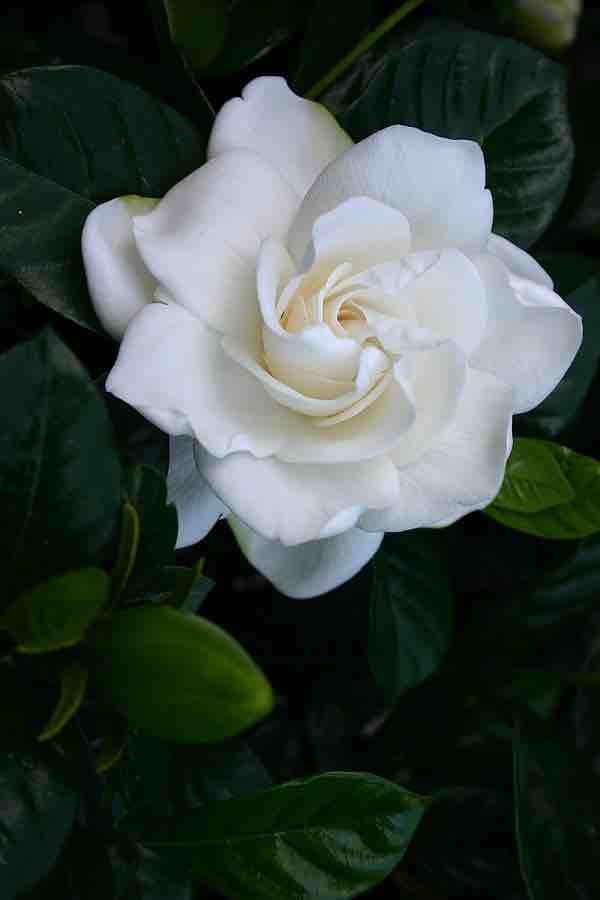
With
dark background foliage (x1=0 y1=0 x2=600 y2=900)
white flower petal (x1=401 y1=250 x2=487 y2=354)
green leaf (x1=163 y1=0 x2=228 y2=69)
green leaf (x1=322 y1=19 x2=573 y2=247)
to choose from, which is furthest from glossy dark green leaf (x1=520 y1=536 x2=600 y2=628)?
green leaf (x1=163 y1=0 x2=228 y2=69)

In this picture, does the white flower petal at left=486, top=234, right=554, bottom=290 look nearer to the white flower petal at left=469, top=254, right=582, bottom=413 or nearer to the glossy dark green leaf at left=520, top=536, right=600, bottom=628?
the white flower petal at left=469, top=254, right=582, bottom=413

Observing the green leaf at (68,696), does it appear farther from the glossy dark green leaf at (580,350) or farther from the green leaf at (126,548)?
the glossy dark green leaf at (580,350)

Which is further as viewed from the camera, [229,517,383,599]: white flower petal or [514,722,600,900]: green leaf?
[514,722,600,900]: green leaf

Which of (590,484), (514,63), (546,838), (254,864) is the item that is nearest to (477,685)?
(546,838)

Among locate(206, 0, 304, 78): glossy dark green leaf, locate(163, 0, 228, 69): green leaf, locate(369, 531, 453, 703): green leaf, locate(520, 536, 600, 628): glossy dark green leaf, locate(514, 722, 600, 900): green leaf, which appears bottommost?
locate(514, 722, 600, 900): green leaf

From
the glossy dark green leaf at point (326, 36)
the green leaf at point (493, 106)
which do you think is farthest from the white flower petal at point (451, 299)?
the glossy dark green leaf at point (326, 36)

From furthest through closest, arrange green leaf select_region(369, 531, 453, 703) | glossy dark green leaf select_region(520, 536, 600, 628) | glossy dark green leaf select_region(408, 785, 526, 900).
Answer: glossy dark green leaf select_region(408, 785, 526, 900) → glossy dark green leaf select_region(520, 536, 600, 628) → green leaf select_region(369, 531, 453, 703)

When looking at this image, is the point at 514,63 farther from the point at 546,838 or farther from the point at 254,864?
the point at 546,838
